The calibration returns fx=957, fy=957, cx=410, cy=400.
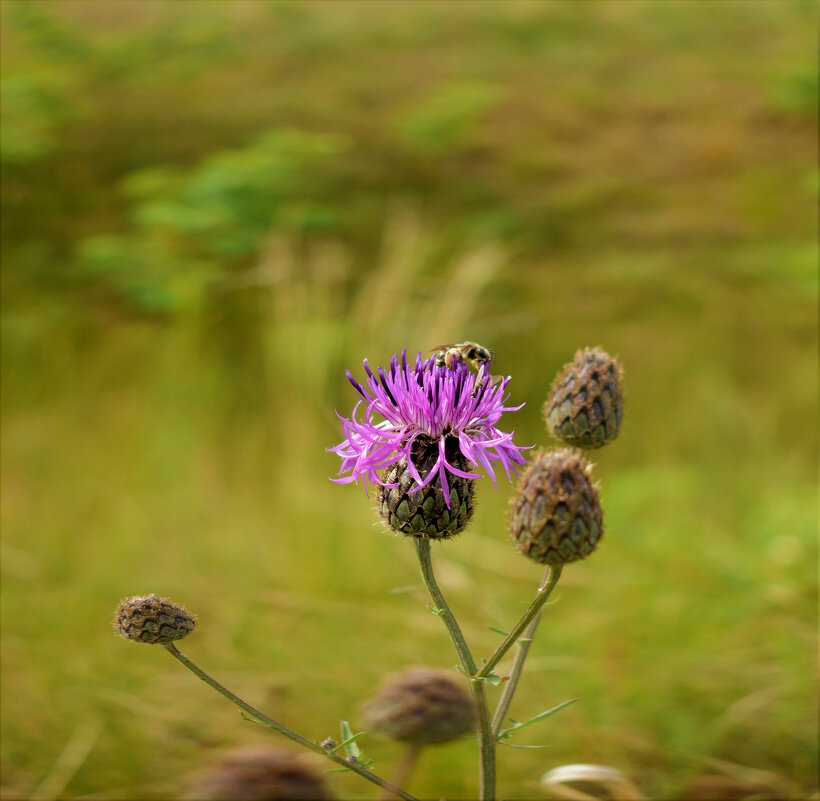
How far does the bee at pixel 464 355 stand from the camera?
224 centimetres

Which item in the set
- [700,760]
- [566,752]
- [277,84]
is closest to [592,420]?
[700,760]

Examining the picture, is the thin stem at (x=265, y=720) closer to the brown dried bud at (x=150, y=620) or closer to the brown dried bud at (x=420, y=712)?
the brown dried bud at (x=150, y=620)

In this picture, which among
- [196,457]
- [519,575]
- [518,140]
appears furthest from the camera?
[518,140]

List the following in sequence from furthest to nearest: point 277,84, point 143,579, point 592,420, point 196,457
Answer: point 277,84 < point 196,457 < point 143,579 < point 592,420

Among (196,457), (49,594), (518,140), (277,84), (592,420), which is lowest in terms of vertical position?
(592,420)

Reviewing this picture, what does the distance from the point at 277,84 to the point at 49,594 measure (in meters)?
12.3

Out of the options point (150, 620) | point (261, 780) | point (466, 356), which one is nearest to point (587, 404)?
point (466, 356)

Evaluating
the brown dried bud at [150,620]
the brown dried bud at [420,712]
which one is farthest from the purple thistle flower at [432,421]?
the brown dried bud at [420,712]

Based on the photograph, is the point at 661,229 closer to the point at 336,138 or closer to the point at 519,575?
the point at 336,138

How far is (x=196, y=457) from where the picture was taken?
6.58 metres

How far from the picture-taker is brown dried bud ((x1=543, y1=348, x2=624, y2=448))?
7.60 feet

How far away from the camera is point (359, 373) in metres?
6.76

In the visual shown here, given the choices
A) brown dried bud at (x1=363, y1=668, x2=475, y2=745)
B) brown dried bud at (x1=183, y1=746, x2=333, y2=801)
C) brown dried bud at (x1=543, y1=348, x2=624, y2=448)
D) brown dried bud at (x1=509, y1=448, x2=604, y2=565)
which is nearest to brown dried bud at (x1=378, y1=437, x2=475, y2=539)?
brown dried bud at (x1=509, y1=448, x2=604, y2=565)

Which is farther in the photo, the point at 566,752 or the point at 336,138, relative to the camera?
the point at 336,138
